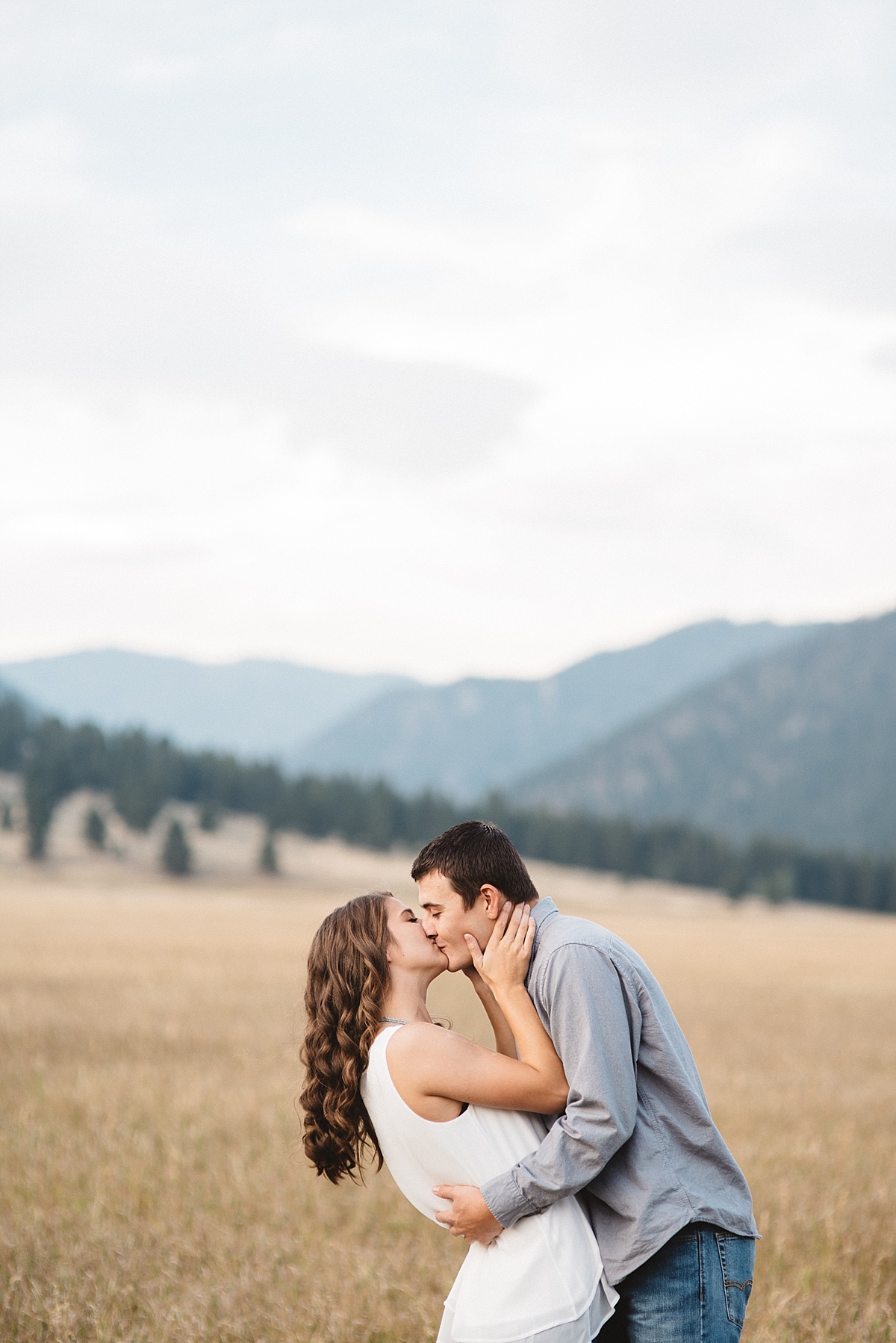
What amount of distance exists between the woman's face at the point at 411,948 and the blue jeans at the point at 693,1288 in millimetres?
994

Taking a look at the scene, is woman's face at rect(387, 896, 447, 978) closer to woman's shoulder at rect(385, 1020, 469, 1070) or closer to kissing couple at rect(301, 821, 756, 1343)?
kissing couple at rect(301, 821, 756, 1343)

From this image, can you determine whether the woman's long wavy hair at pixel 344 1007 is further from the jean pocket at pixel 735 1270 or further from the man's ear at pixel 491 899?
the jean pocket at pixel 735 1270

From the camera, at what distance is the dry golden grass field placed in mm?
5461

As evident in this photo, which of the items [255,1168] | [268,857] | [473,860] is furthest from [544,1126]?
[268,857]

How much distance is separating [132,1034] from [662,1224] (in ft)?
41.6

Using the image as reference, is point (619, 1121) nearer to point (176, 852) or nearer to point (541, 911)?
point (541, 911)

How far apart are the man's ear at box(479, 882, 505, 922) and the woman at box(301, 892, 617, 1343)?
0.09 ft

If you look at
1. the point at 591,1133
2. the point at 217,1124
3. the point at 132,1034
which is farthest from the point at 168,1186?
the point at 132,1034

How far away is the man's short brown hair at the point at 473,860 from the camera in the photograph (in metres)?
3.34

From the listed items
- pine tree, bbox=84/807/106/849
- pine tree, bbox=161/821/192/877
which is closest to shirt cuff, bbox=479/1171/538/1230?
pine tree, bbox=161/821/192/877

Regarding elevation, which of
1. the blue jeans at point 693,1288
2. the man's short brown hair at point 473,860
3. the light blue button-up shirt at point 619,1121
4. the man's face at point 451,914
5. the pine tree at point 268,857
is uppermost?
the man's short brown hair at point 473,860

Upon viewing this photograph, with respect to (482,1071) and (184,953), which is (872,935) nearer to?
(184,953)

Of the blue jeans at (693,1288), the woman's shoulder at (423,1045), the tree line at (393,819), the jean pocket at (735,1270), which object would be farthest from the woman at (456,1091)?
the tree line at (393,819)

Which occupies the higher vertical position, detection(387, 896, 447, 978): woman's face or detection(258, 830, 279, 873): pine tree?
detection(387, 896, 447, 978): woman's face
